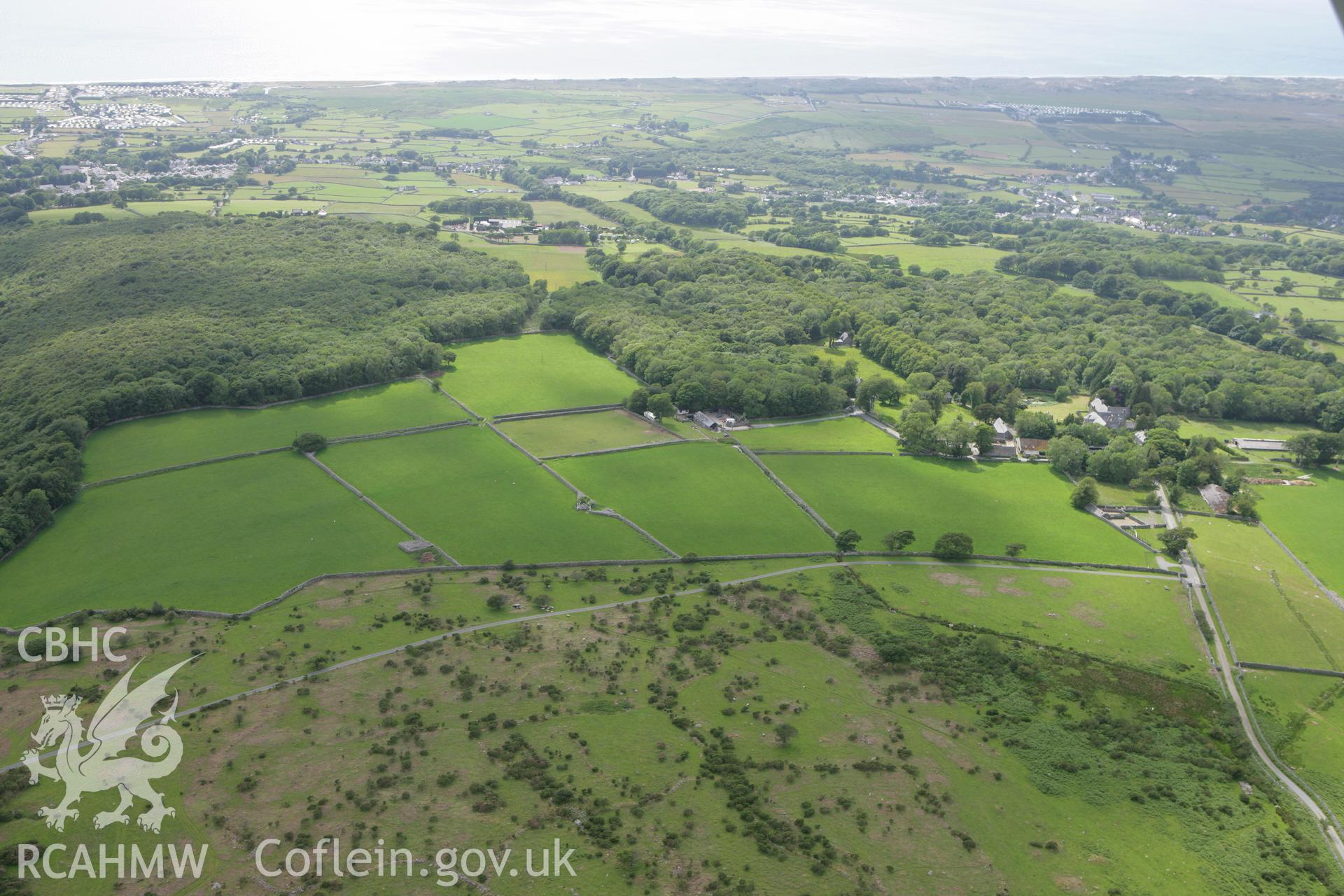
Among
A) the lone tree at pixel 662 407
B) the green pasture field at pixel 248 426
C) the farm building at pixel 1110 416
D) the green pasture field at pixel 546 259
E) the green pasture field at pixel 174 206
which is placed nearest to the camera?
the green pasture field at pixel 248 426

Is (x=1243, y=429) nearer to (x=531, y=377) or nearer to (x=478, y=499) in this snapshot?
(x=531, y=377)

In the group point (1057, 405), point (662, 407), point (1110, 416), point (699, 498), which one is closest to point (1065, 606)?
point (699, 498)

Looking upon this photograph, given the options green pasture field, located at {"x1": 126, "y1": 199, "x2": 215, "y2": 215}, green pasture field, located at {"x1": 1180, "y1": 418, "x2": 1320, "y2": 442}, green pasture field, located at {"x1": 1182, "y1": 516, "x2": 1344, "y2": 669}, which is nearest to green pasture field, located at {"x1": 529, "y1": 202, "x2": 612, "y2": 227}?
green pasture field, located at {"x1": 126, "y1": 199, "x2": 215, "y2": 215}

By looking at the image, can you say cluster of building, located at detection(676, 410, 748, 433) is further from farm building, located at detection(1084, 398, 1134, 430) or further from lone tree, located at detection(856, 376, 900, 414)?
farm building, located at detection(1084, 398, 1134, 430)

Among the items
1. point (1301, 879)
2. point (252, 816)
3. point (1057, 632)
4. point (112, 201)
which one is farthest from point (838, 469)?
point (112, 201)

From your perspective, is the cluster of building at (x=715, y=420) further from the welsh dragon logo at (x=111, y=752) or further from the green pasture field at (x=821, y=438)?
the welsh dragon logo at (x=111, y=752)

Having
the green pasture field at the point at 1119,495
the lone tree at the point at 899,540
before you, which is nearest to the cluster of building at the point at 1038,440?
the green pasture field at the point at 1119,495
